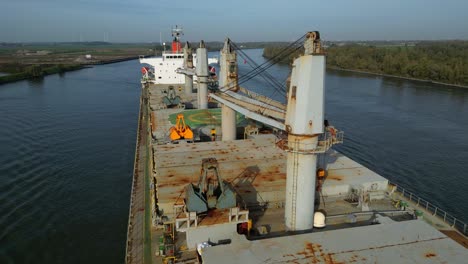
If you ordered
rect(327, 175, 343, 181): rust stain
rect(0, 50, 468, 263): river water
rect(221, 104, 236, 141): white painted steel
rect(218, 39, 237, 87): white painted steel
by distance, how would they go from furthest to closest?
1. rect(221, 104, 236, 141): white painted steel
2. rect(218, 39, 237, 87): white painted steel
3. rect(0, 50, 468, 263): river water
4. rect(327, 175, 343, 181): rust stain

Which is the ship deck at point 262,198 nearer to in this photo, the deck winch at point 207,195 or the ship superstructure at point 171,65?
the deck winch at point 207,195

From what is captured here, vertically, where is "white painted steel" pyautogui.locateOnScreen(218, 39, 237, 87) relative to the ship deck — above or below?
above

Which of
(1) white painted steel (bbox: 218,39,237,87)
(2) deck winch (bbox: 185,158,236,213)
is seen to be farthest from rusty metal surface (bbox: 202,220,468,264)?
(1) white painted steel (bbox: 218,39,237,87)

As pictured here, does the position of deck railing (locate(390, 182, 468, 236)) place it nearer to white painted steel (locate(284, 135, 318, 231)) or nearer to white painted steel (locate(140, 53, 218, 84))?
white painted steel (locate(284, 135, 318, 231))

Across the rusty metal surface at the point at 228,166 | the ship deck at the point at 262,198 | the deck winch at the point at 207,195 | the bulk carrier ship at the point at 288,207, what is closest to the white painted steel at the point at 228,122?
the ship deck at the point at 262,198

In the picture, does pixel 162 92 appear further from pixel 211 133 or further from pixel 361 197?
pixel 361 197

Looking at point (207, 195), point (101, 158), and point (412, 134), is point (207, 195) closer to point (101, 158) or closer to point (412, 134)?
point (101, 158)
